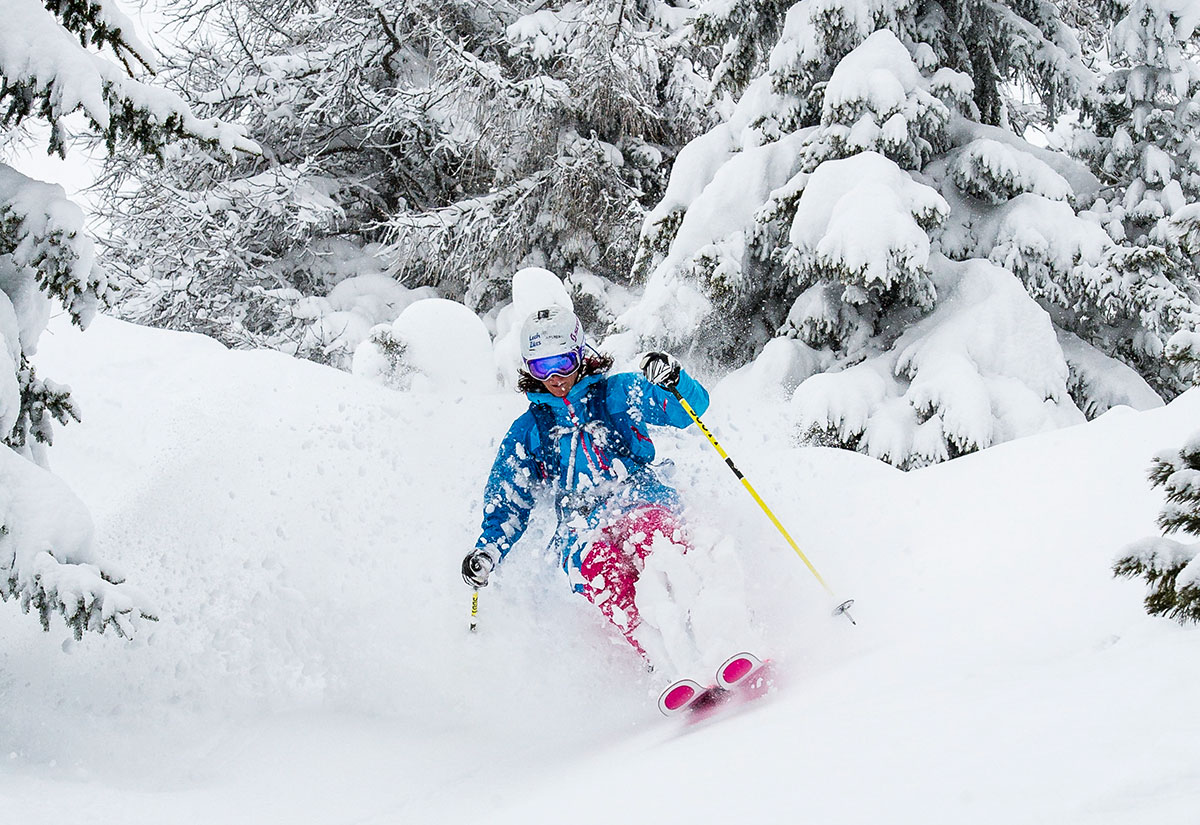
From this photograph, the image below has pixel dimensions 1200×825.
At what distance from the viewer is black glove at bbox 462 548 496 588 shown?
170 inches

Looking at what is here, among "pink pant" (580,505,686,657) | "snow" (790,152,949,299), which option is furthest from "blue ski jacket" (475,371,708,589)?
"snow" (790,152,949,299)

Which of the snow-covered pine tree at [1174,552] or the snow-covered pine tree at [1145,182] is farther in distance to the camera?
the snow-covered pine tree at [1145,182]

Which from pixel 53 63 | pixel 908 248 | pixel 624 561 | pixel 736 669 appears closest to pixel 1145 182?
pixel 908 248

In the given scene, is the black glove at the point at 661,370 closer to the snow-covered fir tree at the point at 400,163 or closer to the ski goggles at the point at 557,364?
the ski goggles at the point at 557,364

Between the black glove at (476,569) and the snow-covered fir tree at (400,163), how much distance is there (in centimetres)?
707

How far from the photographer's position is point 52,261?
128 inches

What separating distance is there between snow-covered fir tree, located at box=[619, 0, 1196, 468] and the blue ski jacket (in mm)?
2310

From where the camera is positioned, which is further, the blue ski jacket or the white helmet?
the white helmet

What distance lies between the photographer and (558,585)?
16.1 ft

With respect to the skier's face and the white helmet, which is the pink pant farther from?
the white helmet

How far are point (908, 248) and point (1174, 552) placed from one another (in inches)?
165

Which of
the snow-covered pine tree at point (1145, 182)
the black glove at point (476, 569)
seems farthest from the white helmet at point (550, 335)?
the snow-covered pine tree at point (1145, 182)

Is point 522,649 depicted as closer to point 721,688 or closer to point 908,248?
point 721,688

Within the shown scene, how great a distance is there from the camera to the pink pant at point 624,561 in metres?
4.02
